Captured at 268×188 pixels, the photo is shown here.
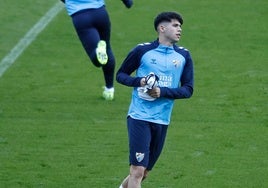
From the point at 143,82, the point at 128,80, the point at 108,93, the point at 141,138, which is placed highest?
the point at 143,82

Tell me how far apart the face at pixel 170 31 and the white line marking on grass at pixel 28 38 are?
267 inches

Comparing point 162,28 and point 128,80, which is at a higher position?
point 162,28

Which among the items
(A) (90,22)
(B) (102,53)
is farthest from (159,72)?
(A) (90,22)

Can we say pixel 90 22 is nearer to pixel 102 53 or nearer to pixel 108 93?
pixel 102 53

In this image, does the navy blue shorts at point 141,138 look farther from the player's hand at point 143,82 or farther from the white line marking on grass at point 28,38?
the white line marking on grass at point 28,38

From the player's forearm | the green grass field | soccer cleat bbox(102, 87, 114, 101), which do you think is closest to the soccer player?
soccer cleat bbox(102, 87, 114, 101)

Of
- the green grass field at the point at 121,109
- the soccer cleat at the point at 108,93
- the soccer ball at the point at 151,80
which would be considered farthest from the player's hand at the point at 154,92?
the soccer cleat at the point at 108,93

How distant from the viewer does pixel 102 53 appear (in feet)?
39.9

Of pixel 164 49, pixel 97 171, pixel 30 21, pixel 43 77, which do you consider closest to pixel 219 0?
pixel 30 21

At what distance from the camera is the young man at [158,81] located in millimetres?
8641

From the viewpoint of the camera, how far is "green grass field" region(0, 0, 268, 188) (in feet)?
34.4

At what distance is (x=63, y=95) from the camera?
45.4 feet

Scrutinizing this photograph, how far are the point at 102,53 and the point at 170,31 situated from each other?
3589 millimetres

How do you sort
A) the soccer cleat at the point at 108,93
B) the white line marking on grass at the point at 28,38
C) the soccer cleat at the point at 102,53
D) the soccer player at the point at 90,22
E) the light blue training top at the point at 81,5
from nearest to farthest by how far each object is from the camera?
the soccer cleat at the point at 102,53
the soccer player at the point at 90,22
the light blue training top at the point at 81,5
the soccer cleat at the point at 108,93
the white line marking on grass at the point at 28,38
